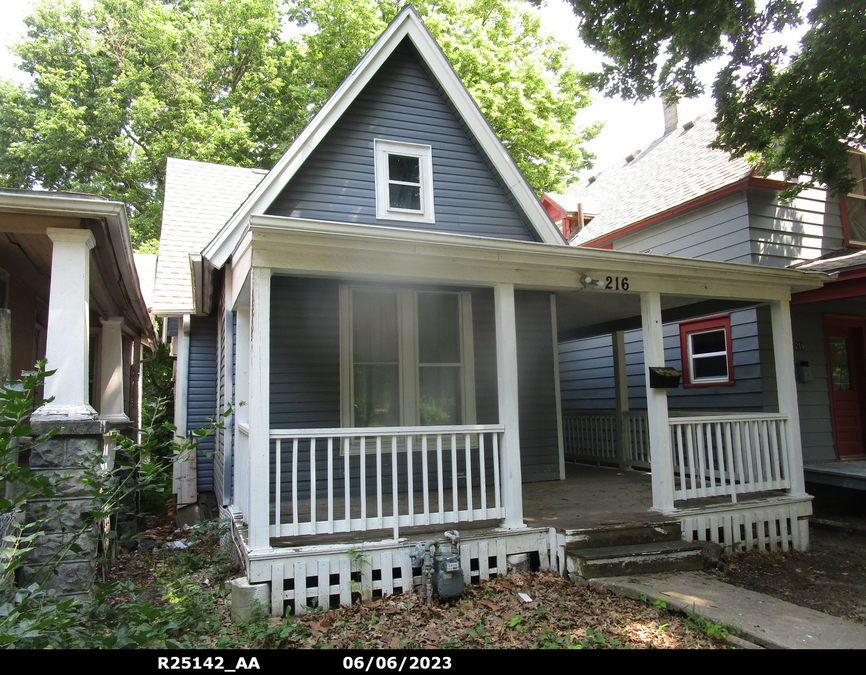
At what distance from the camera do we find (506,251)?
5555 millimetres

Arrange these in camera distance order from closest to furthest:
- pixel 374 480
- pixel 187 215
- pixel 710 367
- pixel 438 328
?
1. pixel 374 480
2. pixel 438 328
3. pixel 710 367
4. pixel 187 215

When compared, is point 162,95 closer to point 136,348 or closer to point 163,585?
point 136,348

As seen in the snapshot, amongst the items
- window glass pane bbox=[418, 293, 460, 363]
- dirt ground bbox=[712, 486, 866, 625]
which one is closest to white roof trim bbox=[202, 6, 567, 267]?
window glass pane bbox=[418, 293, 460, 363]

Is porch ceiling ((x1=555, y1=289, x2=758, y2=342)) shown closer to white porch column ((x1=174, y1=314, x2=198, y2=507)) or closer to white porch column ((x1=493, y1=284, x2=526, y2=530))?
white porch column ((x1=493, y1=284, x2=526, y2=530))

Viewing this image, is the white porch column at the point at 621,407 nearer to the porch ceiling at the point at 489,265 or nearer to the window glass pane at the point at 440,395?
the porch ceiling at the point at 489,265

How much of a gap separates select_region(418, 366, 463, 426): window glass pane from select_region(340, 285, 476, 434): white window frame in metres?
0.09

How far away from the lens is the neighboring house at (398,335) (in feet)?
16.0

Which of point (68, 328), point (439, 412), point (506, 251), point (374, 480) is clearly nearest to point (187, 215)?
point (439, 412)

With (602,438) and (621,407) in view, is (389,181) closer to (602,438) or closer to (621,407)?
(621,407)

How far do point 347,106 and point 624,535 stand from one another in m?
6.40

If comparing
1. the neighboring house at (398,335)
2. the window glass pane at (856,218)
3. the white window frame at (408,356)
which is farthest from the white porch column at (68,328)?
the window glass pane at (856,218)

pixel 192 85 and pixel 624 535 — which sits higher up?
pixel 192 85

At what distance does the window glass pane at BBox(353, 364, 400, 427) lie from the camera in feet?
24.6
